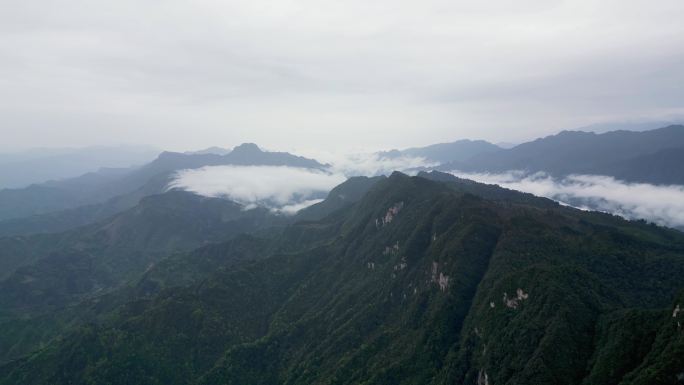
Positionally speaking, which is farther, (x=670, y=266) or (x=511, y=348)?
(x=670, y=266)

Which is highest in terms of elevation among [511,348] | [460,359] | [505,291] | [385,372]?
[505,291]

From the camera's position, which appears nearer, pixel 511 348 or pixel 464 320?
pixel 511 348

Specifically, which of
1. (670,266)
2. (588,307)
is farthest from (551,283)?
(670,266)

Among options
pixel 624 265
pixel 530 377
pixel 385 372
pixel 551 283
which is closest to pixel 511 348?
pixel 530 377

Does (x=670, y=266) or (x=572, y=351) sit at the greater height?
(x=670, y=266)

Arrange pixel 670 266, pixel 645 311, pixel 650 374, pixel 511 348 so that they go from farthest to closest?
1. pixel 670 266
2. pixel 511 348
3. pixel 645 311
4. pixel 650 374

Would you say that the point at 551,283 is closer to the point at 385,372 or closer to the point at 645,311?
the point at 645,311

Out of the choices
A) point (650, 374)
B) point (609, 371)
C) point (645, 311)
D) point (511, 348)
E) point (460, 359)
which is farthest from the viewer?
point (460, 359)

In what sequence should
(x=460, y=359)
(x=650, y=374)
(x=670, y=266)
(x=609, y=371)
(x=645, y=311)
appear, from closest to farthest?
(x=650, y=374), (x=609, y=371), (x=645, y=311), (x=460, y=359), (x=670, y=266)

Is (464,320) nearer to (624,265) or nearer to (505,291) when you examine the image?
(505,291)
